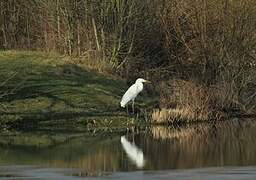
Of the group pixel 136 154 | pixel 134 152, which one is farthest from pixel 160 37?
pixel 136 154

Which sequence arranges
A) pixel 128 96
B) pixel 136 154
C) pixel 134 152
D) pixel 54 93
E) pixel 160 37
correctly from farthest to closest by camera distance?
pixel 160 37 < pixel 54 93 < pixel 128 96 < pixel 134 152 < pixel 136 154

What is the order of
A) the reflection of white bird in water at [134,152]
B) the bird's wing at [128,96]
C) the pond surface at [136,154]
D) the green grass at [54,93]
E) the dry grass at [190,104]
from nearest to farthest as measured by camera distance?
the pond surface at [136,154], the reflection of white bird in water at [134,152], the green grass at [54,93], the dry grass at [190,104], the bird's wing at [128,96]

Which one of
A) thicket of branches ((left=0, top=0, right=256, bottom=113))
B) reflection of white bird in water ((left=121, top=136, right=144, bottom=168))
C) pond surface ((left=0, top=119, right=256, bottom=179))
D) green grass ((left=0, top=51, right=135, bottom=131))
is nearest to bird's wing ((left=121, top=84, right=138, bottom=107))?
green grass ((left=0, top=51, right=135, bottom=131))

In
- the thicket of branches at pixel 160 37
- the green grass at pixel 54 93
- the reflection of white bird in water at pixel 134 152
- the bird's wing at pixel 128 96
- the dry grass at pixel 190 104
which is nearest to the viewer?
the reflection of white bird in water at pixel 134 152

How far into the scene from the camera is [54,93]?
31656 millimetres

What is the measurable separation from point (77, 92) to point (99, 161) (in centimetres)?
1380

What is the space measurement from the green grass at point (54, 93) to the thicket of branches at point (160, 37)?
2130 millimetres

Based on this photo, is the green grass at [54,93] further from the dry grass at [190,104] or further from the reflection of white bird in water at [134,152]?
the reflection of white bird in water at [134,152]

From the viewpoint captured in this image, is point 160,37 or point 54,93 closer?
point 54,93

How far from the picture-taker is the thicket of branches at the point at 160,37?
34.2m

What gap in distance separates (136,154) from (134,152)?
0.36 metres

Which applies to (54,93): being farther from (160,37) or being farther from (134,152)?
(134,152)

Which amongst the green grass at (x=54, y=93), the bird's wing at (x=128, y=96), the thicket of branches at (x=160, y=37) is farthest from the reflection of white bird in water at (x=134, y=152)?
the thicket of branches at (x=160, y=37)

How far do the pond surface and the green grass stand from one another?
2.10 metres
